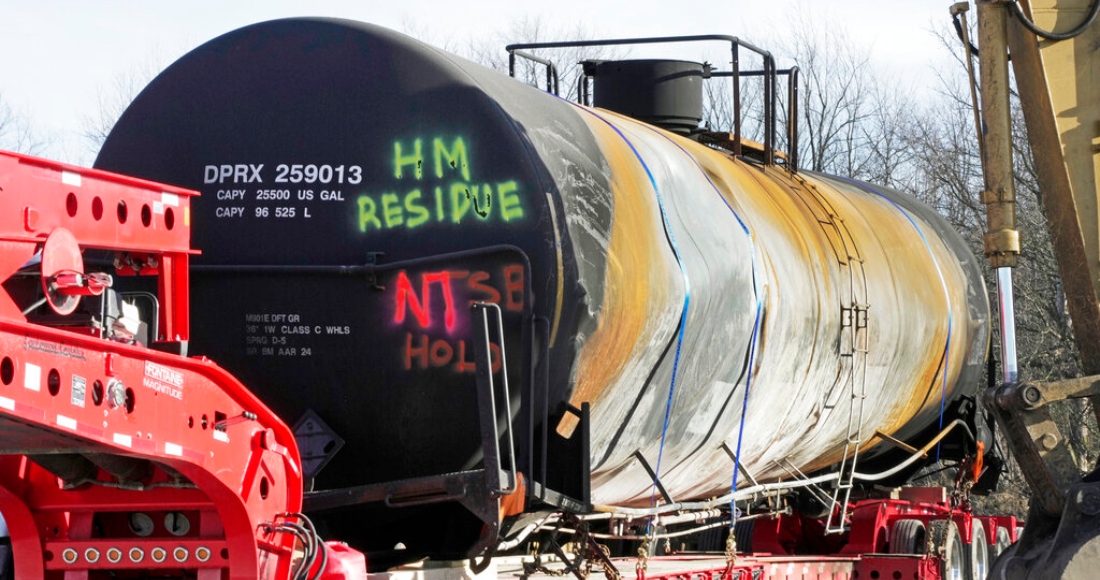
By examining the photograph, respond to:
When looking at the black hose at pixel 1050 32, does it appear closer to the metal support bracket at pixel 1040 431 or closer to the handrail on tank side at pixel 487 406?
the metal support bracket at pixel 1040 431

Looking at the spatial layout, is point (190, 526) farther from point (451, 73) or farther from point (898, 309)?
point (898, 309)

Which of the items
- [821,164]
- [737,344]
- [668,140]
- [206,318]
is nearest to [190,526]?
[206,318]

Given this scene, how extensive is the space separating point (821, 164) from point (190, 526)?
28.1 m

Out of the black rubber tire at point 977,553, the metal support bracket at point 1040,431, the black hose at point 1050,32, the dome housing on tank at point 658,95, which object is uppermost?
the dome housing on tank at point 658,95

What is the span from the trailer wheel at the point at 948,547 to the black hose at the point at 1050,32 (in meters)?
5.08

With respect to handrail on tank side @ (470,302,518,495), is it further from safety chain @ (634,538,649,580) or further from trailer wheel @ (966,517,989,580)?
trailer wheel @ (966,517,989,580)

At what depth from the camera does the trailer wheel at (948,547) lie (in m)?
10.1

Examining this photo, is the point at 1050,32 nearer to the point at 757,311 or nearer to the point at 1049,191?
the point at 1049,191

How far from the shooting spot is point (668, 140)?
714cm

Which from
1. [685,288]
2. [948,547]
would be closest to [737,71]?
[685,288]

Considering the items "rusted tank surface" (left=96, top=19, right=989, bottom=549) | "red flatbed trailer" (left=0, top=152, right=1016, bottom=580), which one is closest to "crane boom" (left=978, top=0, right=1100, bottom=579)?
"rusted tank surface" (left=96, top=19, right=989, bottom=549)

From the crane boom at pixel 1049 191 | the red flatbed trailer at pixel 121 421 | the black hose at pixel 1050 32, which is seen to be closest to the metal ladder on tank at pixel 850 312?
the crane boom at pixel 1049 191

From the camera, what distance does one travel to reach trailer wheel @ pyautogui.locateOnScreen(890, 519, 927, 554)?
1012 cm

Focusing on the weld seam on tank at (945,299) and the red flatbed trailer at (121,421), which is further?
the weld seam on tank at (945,299)
